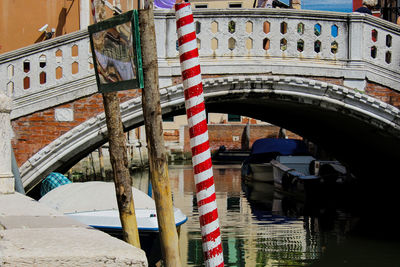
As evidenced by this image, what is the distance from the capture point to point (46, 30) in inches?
414

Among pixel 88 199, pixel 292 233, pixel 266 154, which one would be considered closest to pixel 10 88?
pixel 88 199

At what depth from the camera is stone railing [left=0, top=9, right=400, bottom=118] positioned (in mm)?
5793

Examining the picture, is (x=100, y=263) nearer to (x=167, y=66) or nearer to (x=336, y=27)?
(x=167, y=66)

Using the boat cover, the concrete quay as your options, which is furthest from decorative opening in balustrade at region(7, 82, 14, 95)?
the concrete quay

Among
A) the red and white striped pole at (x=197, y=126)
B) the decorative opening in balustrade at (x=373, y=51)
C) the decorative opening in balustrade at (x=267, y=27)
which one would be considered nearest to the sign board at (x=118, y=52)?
the red and white striped pole at (x=197, y=126)

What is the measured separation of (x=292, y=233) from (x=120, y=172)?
3.89 metres

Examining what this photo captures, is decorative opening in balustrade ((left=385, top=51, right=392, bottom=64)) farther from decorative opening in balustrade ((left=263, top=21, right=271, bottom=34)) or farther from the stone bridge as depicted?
decorative opening in balustrade ((left=263, top=21, right=271, bottom=34))

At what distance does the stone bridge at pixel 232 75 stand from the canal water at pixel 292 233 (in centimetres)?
120

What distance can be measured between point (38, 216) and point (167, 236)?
30.1 inches

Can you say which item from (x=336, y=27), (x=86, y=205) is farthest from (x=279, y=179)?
(x=86, y=205)

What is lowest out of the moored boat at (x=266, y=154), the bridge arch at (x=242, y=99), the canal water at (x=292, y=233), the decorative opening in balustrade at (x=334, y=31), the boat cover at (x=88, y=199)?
the moored boat at (x=266, y=154)

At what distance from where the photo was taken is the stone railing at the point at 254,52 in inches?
228

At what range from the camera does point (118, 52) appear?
→ 10.4 feet

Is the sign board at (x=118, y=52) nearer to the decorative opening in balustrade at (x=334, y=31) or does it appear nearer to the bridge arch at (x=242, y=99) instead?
the bridge arch at (x=242, y=99)
